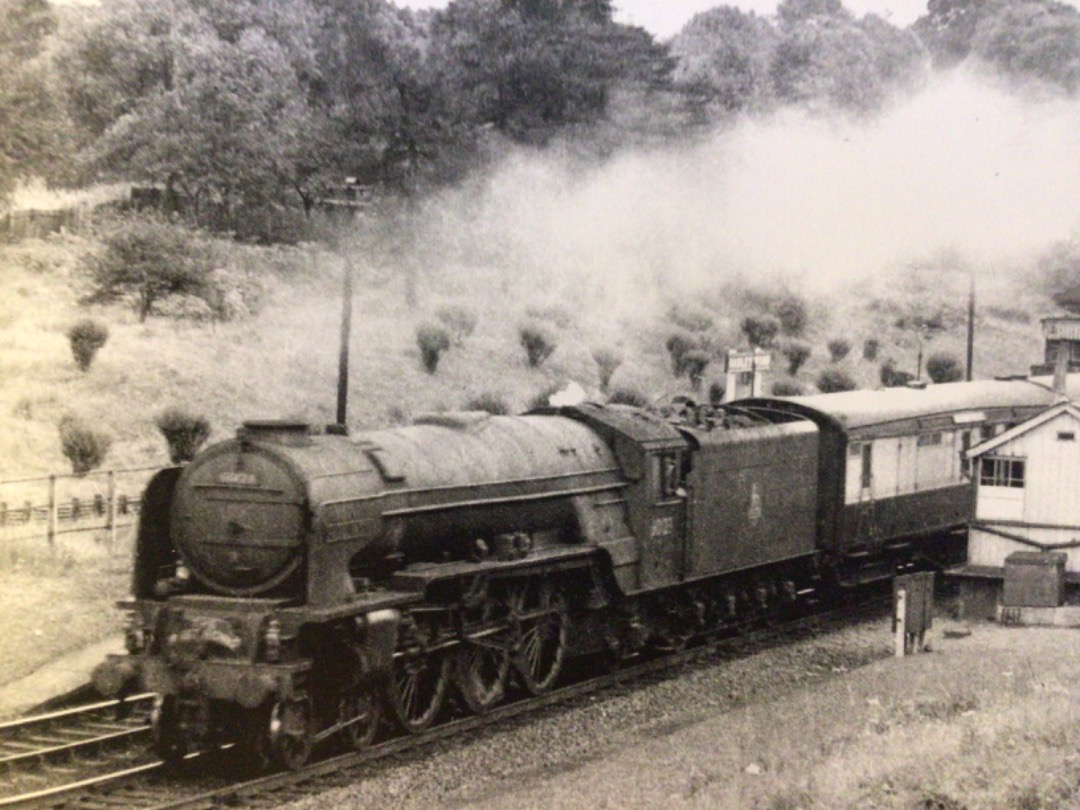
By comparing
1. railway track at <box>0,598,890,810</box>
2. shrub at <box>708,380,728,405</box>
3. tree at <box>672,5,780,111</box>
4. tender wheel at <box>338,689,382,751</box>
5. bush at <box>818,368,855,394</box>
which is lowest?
railway track at <box>0,598,890,810</box>

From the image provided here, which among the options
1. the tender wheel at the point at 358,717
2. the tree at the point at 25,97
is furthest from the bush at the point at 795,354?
the tender wheel at the point at 358,717

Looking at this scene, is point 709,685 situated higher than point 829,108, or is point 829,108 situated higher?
point 829,108

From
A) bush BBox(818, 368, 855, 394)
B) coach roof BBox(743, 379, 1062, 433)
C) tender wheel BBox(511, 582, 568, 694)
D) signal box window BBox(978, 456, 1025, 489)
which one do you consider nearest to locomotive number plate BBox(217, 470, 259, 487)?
tender wheel BBox(511, 582, 568, 694)

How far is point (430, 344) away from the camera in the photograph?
25469mm

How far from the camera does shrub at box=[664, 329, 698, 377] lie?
31.1m

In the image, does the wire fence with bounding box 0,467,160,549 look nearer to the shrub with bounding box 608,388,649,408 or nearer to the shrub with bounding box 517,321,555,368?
the shrub with bounding box 517,321,555,368

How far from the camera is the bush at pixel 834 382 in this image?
34312mm

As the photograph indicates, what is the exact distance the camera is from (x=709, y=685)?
12.9m

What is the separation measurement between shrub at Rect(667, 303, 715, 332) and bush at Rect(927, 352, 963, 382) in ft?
22.8

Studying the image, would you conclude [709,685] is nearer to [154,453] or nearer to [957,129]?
[154,453]

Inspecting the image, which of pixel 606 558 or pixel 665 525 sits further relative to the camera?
pixel 665 525

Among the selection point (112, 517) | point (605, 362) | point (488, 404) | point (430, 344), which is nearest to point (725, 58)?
point (605, 362)

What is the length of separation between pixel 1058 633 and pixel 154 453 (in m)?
12.9

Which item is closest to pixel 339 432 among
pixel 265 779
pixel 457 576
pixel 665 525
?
pixel 457 576
